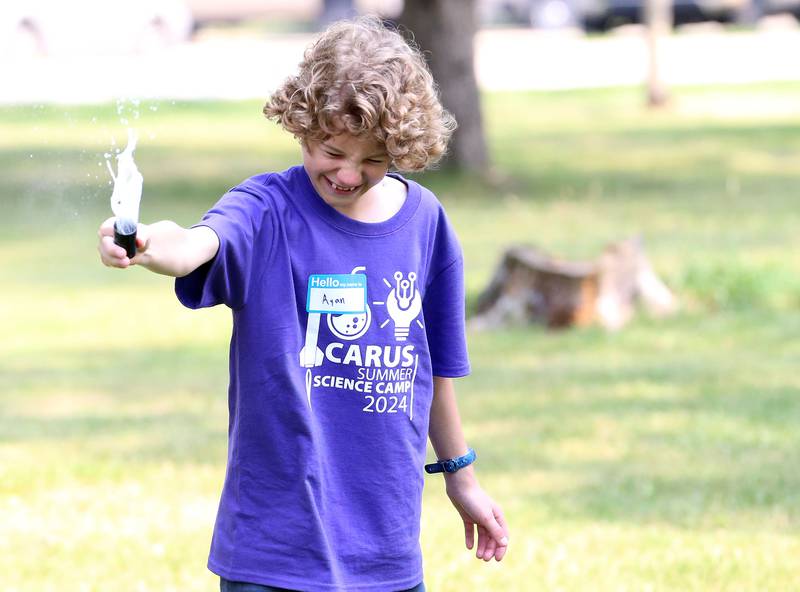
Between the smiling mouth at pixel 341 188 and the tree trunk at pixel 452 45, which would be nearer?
the smiling mouth at pixel 341 188

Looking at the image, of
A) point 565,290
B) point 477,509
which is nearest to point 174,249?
point 477,509

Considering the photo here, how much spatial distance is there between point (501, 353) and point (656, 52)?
16.0 m

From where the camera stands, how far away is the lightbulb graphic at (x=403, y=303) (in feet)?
10.4

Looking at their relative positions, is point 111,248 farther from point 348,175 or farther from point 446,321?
point 446,321

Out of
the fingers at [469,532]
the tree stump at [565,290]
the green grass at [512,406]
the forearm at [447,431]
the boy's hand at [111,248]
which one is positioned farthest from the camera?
the tree stump at [565,290]

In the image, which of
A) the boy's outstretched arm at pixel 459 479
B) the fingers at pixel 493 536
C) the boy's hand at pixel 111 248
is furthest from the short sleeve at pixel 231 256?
the fingers at pixel 493 536

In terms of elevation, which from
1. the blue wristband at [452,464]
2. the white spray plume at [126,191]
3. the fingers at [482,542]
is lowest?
the fingers at [482,542]

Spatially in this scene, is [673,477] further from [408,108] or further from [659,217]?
[659,217]

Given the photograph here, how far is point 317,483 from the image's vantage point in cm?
308

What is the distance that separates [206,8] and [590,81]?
626 inches

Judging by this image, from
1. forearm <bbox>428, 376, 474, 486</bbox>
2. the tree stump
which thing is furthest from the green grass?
forearm <bbox>428, 376, 474, 486</bbox>

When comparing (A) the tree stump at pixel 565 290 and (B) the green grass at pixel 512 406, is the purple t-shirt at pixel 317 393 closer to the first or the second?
(B) the green grass at pixel 512 406

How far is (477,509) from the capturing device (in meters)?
3.54

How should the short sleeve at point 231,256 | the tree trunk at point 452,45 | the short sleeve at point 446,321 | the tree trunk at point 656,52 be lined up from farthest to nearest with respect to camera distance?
the tree trunk at point 656,52
the tree trunk at point 452,45
the short sleeve at point 446,321
the short sleeve at point 231,256
